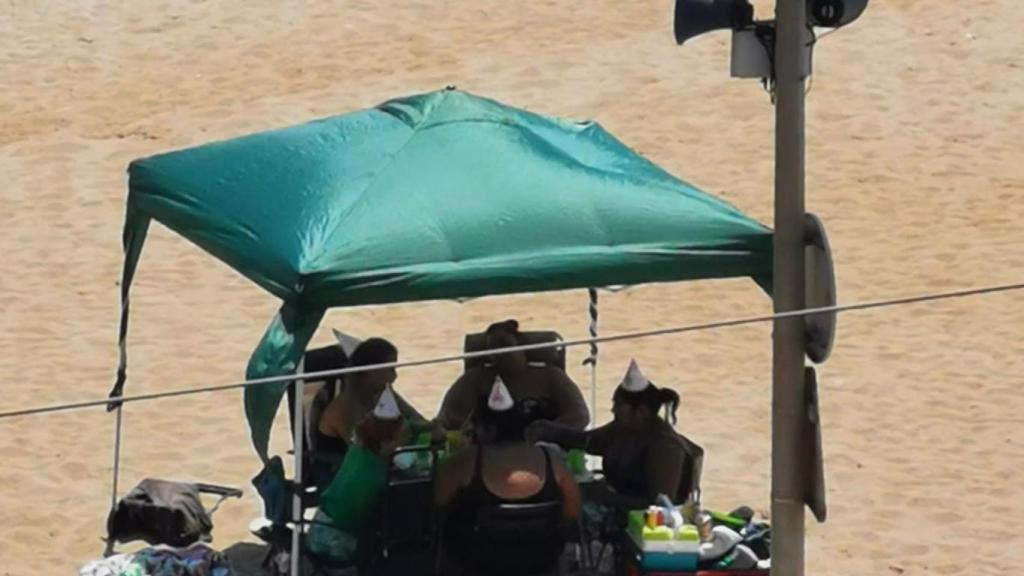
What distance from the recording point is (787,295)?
6.62m

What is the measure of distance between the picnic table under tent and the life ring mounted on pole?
84 cm

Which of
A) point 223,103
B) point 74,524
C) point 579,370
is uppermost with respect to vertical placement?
point 223,103

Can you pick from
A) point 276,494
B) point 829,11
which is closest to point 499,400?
point 276,494

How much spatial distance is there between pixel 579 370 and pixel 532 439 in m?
3.43

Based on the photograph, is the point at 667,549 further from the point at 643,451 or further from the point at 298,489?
the point at 298,489

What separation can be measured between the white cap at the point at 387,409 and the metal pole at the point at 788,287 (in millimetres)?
1689

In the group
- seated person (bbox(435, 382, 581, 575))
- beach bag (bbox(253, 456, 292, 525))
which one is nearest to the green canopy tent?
seated person (bbox(435, 382, 581, 575))

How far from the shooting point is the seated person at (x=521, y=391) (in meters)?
8.62

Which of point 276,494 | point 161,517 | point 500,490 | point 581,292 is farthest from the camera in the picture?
point 581,292

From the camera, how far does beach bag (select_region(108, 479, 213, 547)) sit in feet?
26.4

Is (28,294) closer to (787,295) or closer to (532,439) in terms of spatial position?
(532,439)

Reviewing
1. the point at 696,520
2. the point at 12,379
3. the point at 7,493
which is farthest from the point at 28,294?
the point at 696,520

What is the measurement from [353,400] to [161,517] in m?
0.93

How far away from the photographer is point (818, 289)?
259 inches
